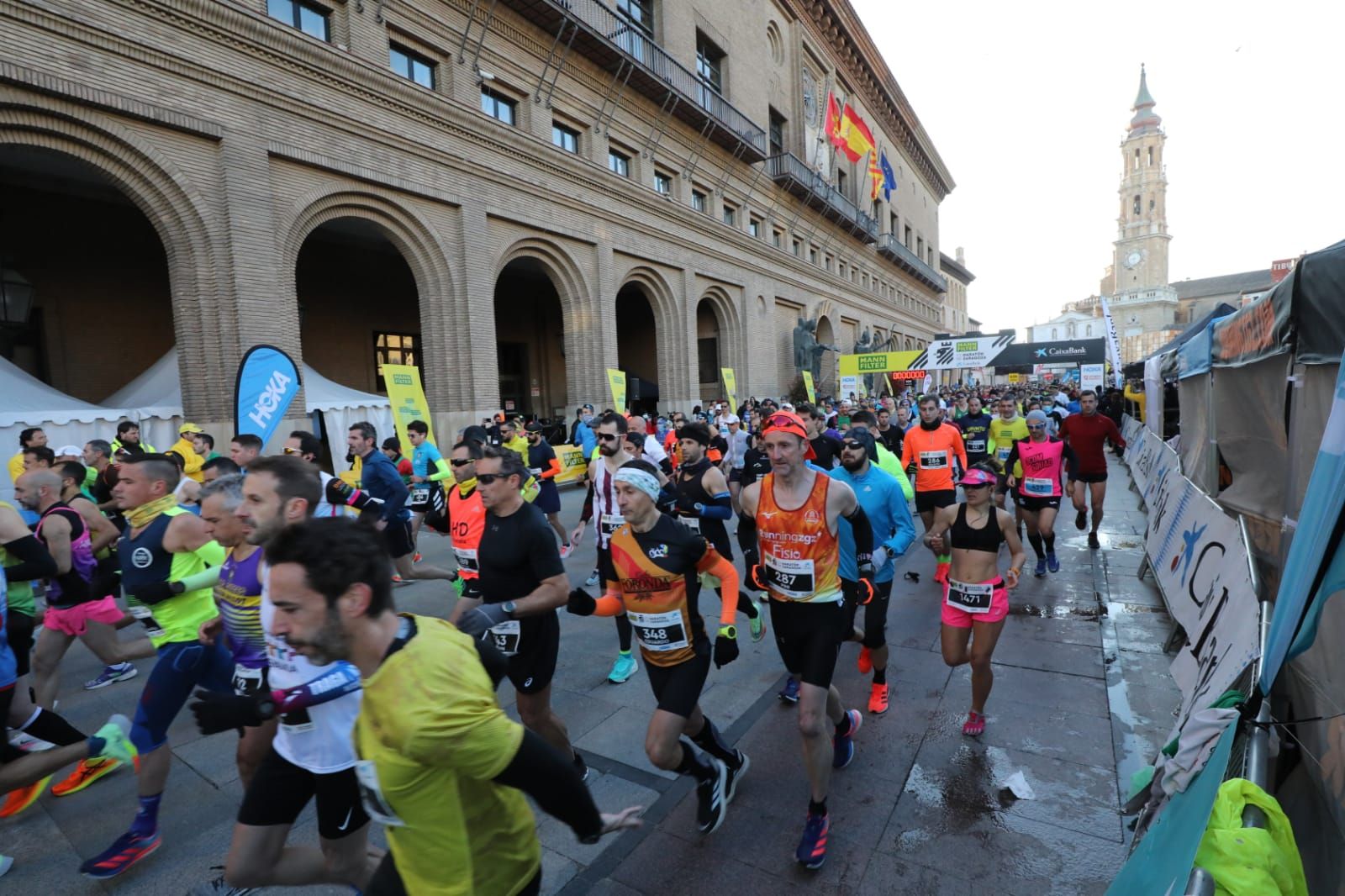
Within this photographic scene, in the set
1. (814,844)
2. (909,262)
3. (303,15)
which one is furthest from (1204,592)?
(909,262)

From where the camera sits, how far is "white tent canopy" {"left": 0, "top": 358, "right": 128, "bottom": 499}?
9.20 metres

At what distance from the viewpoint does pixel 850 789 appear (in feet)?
11.4

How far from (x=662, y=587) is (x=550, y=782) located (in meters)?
1.48

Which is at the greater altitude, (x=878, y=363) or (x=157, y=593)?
(x=878, y=363)

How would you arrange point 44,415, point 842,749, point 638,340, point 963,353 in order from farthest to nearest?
point 638,340 → point 963,353 → point 44,415 → point 842,749

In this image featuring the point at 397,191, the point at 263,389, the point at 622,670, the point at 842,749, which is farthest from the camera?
the point at 397,191

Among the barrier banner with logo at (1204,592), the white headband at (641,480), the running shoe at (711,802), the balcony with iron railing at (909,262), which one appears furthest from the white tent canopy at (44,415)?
the balcony with iron railing at (909,262)

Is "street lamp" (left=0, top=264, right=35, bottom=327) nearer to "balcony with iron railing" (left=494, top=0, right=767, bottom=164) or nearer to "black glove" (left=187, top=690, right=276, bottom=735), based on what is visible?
"balcony with iron railing" (left=494, top=0, right=767, bottom=164)

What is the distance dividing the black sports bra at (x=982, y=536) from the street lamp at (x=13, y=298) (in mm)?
17734

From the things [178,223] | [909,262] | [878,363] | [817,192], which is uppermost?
[909,262]

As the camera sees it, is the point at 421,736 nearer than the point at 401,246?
Yes

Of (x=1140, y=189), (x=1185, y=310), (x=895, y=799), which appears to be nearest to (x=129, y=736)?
(x=895, y=799)

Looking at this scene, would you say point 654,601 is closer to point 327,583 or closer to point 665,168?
point 327,583

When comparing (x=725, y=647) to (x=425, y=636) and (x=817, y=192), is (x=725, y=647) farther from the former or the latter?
(x=817, y=192)
